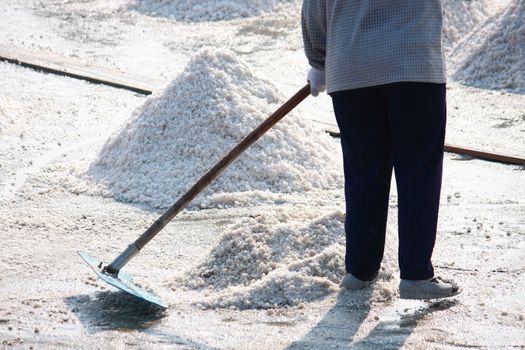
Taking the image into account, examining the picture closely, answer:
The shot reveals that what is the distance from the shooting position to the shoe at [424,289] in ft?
10.7

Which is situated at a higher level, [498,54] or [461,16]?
[461,16]

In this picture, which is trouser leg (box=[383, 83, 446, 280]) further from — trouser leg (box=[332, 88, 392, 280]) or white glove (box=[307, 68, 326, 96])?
white glove (box=[307, 68, 326, 96])

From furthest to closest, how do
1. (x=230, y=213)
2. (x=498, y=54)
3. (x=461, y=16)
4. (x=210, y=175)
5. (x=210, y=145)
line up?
(x=461, y=16) → (x=498, y=54) → (x=210, y=145) → (x=230, y=213) → (x=210, y=175)

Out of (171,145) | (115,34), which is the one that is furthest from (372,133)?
(115,34)

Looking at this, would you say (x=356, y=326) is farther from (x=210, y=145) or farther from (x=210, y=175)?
(x=210, y=145)

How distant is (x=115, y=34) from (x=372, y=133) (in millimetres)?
6114

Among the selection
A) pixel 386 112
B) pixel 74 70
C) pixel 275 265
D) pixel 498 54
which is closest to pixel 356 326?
pixel 275 265

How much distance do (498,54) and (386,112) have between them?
3.88m

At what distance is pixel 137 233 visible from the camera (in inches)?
170

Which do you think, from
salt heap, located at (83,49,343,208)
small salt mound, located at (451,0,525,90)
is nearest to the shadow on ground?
salt heap, located at (83,49,343,208)

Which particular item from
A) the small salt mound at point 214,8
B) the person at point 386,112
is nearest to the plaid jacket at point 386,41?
the person at point 386,112

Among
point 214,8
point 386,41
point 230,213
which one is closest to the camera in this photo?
point 386,41

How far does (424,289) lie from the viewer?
328cm

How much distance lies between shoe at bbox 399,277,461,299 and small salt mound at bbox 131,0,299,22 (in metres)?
6.49
